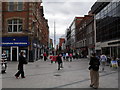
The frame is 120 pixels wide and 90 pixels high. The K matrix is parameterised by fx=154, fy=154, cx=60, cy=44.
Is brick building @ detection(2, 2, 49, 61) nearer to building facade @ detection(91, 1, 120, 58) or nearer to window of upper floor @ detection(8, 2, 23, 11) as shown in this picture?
window of upper floor @ detection(8, 2, 23, 11)

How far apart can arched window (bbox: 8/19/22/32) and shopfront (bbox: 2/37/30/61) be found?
1.62 meters

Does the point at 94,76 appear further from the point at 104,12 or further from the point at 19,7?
the point at 104,12

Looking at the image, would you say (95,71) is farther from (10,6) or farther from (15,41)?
(10,6)

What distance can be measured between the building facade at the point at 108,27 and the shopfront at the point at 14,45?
47.2 ft

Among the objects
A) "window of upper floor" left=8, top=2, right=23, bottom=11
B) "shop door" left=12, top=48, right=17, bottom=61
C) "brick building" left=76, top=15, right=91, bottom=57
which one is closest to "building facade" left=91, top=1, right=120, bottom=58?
"brick building" left=76, top=15, right=91, bottom=57

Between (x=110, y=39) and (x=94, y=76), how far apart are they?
21.9 m

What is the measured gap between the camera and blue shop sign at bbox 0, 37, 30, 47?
24.9 meters

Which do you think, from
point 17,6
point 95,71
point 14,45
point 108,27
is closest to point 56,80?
point 95,71

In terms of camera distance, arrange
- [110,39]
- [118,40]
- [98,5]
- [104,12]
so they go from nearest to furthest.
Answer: [118,40]
[110,39]
[104,12]
[98,5]

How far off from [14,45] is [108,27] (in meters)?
17.4

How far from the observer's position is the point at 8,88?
293 inches

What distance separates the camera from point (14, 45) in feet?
82.5

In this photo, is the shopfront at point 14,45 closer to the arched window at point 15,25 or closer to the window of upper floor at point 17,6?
the arched window at point 15,25

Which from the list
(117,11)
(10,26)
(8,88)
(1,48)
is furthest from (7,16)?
(8,88)
